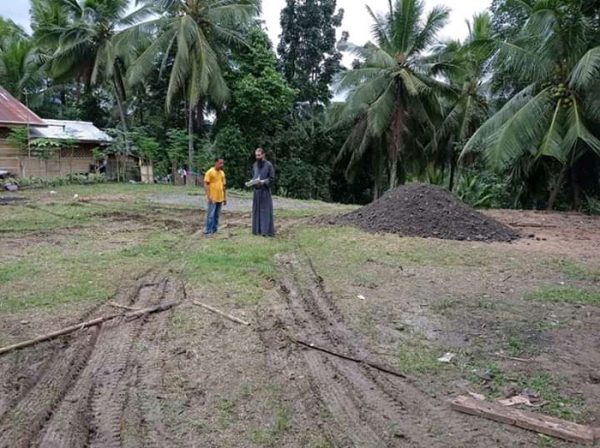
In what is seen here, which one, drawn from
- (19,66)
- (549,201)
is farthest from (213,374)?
(19,66)

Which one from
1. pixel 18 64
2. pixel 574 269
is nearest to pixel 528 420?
pixel 574 269

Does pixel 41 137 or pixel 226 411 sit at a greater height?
pixel 41 137

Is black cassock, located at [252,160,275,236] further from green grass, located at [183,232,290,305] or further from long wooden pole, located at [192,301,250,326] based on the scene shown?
long wooden pole, located at [192,301,250,326]

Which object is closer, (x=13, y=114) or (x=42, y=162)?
(x=13, y=114)

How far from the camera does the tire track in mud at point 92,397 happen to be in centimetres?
302

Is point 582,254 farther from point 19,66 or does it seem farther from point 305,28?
point 19,66

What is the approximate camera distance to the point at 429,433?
3.12 meters

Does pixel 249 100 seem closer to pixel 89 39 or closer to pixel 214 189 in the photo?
pixel 89 39

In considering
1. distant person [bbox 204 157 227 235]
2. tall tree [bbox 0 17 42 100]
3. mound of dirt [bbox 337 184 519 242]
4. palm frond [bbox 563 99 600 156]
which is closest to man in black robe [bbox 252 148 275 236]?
distant person [bbox 204 157 227 235]

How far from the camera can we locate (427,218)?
34.7 feet

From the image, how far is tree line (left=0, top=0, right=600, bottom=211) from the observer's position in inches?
750

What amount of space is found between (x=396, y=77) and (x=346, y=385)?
1923 centimetres

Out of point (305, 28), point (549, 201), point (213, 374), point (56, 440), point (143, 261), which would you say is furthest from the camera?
point (305, 28)

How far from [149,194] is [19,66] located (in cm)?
1677
